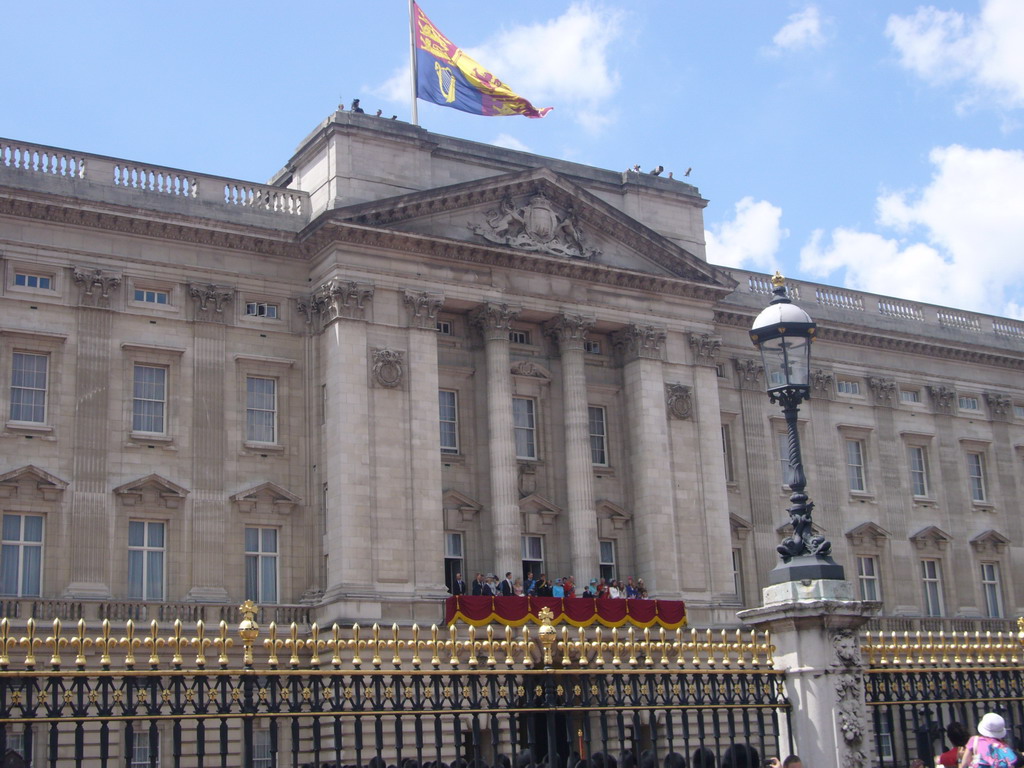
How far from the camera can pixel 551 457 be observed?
43.6 metres

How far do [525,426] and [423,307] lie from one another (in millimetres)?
5605

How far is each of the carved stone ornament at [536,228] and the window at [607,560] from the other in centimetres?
926

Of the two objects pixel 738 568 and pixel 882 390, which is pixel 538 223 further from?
pixel 882 390

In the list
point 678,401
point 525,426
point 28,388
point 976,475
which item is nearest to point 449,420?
point 525,426

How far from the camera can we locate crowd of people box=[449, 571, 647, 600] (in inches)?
1510

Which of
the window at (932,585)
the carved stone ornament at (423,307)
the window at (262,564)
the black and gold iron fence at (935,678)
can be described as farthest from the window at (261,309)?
the black and gold iron fence at (935,678)

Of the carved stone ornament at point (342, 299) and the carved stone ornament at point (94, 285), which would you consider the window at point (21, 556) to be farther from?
the carved stone ornament at point (342, 299)

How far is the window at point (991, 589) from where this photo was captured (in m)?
53.0

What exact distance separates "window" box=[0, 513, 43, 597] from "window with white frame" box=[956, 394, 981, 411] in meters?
36.0

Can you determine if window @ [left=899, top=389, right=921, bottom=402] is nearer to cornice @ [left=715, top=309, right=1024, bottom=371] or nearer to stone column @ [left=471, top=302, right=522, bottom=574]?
cornice @ [left=715, top=309, right=1024, bottom=371]

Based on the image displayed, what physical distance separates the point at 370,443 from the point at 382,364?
242cm

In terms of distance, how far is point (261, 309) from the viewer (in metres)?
40.4

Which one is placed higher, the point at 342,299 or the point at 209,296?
the point at 209,296

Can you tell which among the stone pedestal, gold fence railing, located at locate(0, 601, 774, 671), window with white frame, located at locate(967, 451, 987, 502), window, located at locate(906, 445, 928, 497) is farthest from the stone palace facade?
the stone pedestal
